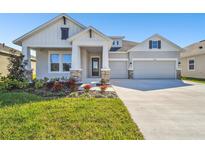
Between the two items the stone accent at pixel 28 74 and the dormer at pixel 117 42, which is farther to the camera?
the dormer at pixel 117 42

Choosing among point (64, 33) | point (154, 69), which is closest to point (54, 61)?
point (64, 33)

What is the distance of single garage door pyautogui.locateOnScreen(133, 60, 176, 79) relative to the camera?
20938 mm

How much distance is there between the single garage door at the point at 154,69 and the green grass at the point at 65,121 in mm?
15037

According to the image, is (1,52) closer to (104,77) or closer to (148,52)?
(104,77)

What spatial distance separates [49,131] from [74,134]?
2.08 ft

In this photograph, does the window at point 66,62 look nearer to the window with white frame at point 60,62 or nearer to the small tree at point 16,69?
the window with white frame at point 60,62

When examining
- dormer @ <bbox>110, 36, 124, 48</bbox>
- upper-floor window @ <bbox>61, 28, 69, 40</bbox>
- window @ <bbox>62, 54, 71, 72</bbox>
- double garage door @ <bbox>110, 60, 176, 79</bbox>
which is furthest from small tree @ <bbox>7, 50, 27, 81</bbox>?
dormer @ <bbox>110, 36, 124, 48</bbox>

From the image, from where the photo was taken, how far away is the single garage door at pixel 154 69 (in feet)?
68.7

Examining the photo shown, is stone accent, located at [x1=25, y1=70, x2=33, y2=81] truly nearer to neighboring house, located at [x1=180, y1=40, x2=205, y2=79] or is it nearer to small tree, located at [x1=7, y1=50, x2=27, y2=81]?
small tree, located at [x1=7, y1=50, x2=27, y2=81]

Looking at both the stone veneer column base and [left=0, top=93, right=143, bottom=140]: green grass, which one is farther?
the stone veneer column base

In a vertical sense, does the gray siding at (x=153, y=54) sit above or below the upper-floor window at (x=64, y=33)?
below

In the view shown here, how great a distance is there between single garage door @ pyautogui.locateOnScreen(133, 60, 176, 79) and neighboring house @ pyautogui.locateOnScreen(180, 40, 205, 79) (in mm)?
3940

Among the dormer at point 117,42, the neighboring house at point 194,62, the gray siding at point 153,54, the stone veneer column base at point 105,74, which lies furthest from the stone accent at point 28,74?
the neighboring house at point 194,62

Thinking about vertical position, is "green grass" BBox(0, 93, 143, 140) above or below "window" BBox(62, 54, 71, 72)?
below
